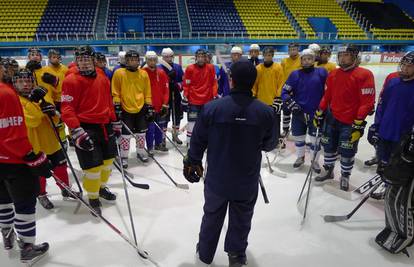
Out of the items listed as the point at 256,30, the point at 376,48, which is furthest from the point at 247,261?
the point at 376,48

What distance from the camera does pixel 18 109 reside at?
1.81 m

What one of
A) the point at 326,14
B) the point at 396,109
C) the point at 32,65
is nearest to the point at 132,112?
the point at 32,65

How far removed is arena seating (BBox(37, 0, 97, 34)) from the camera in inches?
534

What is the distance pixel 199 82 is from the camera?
4.17 m

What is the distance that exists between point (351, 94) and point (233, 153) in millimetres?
1731

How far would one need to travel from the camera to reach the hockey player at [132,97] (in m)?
3.46

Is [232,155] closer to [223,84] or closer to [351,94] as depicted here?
[351,94]

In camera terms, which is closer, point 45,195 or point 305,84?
point 45,195

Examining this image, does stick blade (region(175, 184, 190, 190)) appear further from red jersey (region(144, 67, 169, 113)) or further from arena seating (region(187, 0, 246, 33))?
arena seating (region(187, 0, 246, 33))

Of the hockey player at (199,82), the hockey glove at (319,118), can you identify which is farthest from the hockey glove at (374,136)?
the hockey player at (199,82)

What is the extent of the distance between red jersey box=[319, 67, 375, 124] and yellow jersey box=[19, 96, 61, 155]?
2664mm

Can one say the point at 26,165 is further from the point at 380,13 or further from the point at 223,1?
the point at 380,13

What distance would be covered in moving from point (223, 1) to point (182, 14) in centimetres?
293

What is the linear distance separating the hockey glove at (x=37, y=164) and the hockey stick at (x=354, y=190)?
2488 millimetres
